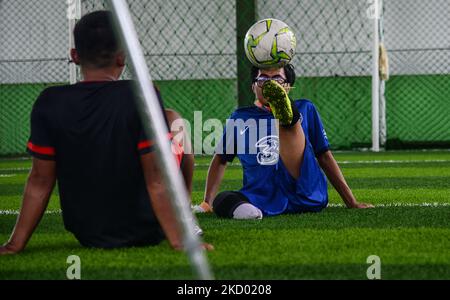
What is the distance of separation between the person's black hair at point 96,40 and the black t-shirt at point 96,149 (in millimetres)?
94

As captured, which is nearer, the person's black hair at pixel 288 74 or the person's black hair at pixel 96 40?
the person's black hair at pixel 96 40

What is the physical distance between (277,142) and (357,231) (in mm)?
860

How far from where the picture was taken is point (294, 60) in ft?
45.3

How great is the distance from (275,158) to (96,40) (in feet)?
5.27

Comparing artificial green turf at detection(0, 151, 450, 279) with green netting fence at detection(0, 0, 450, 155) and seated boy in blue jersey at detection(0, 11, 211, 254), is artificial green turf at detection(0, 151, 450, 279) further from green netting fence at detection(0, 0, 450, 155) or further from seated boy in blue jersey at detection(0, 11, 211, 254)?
green netting fence at detection(0, 0, 450, 155)

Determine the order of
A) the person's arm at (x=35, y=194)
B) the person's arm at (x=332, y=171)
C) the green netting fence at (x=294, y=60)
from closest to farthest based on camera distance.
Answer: the person's arm at (x=35, y=194), the person's arm at (x=332, y=171), the green netting fence at (x=294, y=60)

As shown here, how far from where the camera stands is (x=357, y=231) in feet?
13.1

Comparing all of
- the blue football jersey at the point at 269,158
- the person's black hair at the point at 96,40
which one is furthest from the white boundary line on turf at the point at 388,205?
the person's black hair at the point at 96,40

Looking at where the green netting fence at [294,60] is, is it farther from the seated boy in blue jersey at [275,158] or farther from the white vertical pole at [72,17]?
the seated boy in blue jersey at [275,158]

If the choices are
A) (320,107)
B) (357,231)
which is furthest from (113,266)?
(320,107)

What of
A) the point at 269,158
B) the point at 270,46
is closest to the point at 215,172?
the point at 269,158

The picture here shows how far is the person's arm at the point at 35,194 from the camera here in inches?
132

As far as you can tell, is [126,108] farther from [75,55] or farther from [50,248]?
[50,248]
